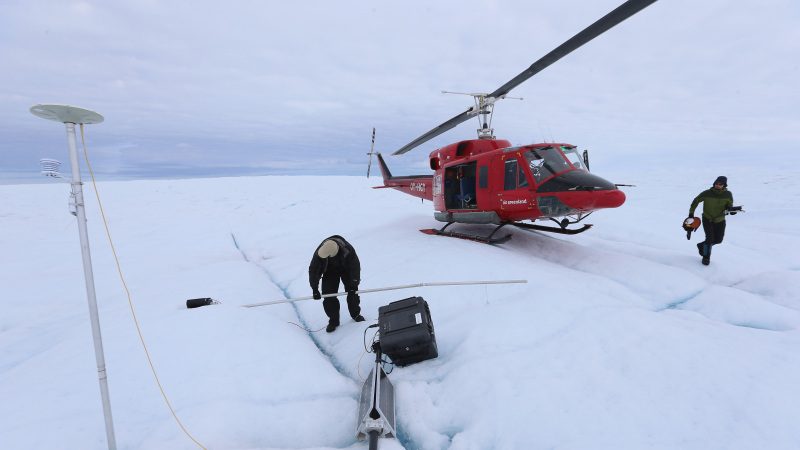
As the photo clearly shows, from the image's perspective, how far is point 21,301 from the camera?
275 inches

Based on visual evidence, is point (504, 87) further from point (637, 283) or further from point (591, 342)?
point (591, 342)

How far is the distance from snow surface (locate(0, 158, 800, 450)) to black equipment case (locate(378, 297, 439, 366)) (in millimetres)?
143

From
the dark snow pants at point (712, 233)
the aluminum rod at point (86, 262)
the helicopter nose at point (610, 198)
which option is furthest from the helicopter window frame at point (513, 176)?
the aluminum rod at point (86, 262)

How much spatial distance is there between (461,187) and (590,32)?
15.2ft

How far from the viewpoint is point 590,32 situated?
3.98 metres

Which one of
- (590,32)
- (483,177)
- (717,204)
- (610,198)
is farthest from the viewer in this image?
(483,177)

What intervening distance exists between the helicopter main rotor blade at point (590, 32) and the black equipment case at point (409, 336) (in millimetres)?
3602

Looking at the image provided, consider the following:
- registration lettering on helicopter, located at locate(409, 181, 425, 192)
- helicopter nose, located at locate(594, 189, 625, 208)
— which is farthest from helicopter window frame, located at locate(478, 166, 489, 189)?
registration lettering on helicopter, located at locate(409, 181, 425, 192)

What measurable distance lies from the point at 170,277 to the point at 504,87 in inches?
318

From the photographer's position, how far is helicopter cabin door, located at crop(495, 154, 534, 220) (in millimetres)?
6730

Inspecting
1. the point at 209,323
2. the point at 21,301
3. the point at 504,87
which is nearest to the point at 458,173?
the point at 504,87

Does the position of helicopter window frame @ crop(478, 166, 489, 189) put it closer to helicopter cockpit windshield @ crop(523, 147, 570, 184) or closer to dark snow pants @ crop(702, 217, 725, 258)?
helicopter cockpit windshield @ crop(523, 147, 570, 184)

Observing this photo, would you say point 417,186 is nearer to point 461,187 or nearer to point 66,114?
point 461,187

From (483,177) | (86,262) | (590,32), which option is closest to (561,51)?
(590,32)
